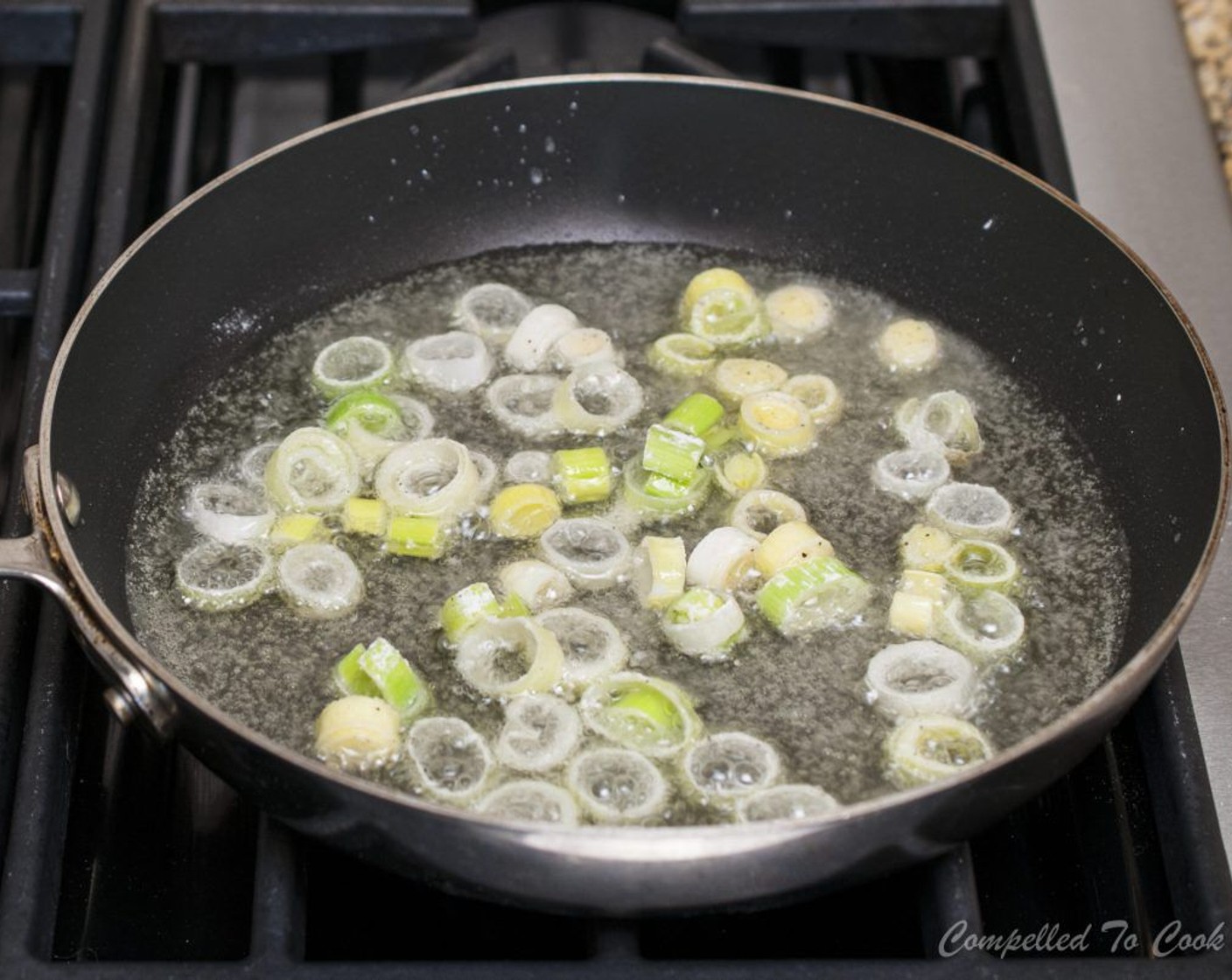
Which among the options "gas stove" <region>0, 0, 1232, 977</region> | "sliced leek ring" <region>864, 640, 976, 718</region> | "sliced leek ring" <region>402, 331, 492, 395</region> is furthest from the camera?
"sliced leek ring" <region>402, 331, 492, 395</region>

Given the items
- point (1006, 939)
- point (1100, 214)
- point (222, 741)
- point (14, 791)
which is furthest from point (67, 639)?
point (1100, 214)

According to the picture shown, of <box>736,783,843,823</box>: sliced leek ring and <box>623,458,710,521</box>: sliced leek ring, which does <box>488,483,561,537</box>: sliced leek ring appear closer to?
<box>623,458,710,521</box>: sliced leek ring

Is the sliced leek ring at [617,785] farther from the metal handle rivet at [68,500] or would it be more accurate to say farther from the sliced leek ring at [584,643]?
the metal handle rivet at [68,500]

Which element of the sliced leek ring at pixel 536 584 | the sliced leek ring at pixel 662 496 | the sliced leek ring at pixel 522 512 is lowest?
the sliced leek ring at pixel 536 584

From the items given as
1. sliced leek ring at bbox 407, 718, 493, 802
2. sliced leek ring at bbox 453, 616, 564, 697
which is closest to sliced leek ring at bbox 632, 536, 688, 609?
sliced leek ring at bbox 453, 616, 564, 697

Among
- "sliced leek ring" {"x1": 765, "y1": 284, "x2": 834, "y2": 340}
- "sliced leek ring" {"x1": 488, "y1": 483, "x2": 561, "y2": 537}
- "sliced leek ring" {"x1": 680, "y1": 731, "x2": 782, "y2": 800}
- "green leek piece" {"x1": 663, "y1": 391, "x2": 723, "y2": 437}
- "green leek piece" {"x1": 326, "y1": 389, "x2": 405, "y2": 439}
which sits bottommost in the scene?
"sliced leek ring" {"x1": 680, "y1": 731, "x2": 782, "y2": 800}

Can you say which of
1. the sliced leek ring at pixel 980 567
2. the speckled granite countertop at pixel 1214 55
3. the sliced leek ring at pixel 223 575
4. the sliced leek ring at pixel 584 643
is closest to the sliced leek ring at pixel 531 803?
the sliced leek ring at pixel 584 643

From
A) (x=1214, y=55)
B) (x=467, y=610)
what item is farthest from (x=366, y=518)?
(x=1214, y=55)

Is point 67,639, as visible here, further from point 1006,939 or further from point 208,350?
point 1006,939
